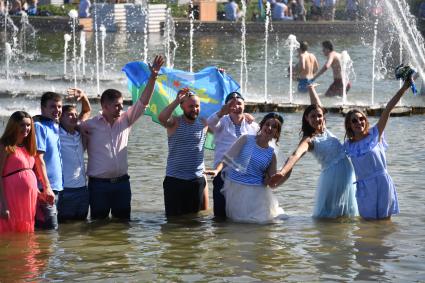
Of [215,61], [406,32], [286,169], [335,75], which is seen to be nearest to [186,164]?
[286,169]

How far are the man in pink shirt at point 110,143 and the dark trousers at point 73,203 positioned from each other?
0.09 metres

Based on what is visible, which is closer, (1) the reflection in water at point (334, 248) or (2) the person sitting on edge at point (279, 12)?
(1) the reflection in water at point (334, 248)

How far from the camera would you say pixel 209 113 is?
11461 millimetres

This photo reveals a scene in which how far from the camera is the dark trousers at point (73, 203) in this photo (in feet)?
33.7

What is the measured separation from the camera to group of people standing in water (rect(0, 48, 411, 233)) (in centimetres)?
990

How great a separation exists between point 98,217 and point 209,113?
162cm

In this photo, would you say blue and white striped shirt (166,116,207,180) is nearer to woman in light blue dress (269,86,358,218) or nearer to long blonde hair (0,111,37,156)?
woman in light blue dress (269,86,358,218)

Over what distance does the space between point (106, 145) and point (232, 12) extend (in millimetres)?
33291

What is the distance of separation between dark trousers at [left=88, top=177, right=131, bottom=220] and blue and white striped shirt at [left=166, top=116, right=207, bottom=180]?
46 cm

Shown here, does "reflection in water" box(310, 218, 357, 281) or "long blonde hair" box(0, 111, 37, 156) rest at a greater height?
"long blonde hair" box(0, 111, 37, 156)

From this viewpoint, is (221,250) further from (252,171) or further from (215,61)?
(215,61)

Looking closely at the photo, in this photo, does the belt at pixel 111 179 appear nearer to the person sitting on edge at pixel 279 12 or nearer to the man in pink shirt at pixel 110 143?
the man in pink shirt at pixel 110 143

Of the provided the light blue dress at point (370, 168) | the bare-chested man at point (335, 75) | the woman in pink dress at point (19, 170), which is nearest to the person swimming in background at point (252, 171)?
the light blue dress at point (370, 168)

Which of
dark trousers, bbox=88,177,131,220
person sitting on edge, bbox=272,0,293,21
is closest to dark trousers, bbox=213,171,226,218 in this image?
dark trousers, bbox=88,177,131,220
